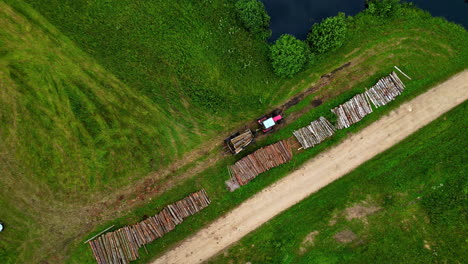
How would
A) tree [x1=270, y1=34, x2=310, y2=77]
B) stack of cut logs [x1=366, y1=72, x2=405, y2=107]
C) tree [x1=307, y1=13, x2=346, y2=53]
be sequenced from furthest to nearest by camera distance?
stack of cut logs [x1=366, y1=72, x2=405, y2=107] < tree [x1=307, y1=13, x2=346, y2=53] < tree [x1=270, y1=34, x2=310, y2=77]

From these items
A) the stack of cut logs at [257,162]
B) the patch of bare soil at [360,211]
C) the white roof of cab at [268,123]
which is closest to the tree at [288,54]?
the white roof of cab at [268,123]

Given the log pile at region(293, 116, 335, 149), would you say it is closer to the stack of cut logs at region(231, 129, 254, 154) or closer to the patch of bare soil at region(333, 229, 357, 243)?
the stack of cut logs at region(231, 129, 254, 154)

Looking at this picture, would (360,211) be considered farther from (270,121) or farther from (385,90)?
(270,121)

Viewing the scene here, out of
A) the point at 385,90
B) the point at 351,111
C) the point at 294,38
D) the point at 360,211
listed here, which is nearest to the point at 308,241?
the point at 360,211

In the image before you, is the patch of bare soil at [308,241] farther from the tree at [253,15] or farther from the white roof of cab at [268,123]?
the tree at [253,15]

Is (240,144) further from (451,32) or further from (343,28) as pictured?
(451,32)

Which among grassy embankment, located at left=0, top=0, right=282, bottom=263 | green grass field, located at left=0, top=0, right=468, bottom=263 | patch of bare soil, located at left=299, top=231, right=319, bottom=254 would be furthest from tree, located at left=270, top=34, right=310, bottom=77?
patch of bare soil, located at left=299, top=231, right=319, bottom=254
